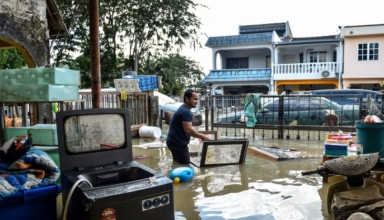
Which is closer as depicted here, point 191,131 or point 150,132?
point 191,131

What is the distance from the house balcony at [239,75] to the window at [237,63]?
7.03 ft

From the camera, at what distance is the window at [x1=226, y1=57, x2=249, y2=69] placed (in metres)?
25.2

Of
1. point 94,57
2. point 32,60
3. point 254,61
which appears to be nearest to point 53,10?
point 32,60

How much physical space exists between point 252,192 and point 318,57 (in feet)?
66.2

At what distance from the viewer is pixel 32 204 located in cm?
303

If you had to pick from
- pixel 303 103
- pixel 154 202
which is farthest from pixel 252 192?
pixel 303 103

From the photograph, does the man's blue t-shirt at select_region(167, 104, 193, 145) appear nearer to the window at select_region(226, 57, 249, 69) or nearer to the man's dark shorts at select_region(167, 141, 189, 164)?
the man's dark shorts at select_region(167, 141, 189, 164)

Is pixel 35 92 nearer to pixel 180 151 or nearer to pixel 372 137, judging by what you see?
Result: pixel 180 151

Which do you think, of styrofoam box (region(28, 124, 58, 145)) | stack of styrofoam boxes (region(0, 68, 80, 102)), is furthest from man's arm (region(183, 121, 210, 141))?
styrofoam box (region(28, 124, 58, 145))

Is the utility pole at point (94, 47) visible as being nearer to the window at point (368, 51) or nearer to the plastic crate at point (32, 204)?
the plastic crate at point (32, 204)

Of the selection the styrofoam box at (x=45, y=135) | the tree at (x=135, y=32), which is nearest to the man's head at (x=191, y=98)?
the styrofoam box at (x=45, y=135)

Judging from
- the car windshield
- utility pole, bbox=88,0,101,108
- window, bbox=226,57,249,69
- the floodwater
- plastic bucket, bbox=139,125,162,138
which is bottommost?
the floodwater

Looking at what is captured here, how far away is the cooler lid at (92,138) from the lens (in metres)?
3.39

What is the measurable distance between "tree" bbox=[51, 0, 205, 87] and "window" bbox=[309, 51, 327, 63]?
7894 millimetres
